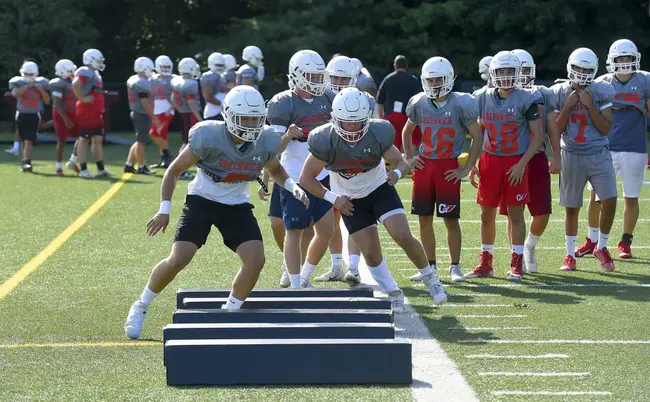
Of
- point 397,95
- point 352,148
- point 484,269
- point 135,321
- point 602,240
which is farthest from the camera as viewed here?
point 397,95

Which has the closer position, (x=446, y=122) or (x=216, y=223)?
(x=216, y=223)

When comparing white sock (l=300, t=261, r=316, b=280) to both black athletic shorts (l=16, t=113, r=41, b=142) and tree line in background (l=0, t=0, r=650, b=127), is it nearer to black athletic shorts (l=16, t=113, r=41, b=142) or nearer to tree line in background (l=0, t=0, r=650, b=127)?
black athletic shorts (l=16, t=113, r=41, b=142)

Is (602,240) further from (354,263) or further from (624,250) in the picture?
(354,263)

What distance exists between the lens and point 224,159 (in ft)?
21.9

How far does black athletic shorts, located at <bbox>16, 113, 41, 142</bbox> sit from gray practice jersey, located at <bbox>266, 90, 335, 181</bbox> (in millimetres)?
10321

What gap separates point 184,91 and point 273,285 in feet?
28.0

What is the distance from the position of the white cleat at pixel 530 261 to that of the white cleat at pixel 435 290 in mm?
1794

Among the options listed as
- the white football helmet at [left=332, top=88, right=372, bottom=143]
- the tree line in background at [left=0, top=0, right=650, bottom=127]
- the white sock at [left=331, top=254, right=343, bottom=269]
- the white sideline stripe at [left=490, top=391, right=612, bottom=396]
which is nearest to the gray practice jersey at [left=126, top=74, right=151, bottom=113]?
the white sock at [left=331, top=254, right=343, bottom=269]

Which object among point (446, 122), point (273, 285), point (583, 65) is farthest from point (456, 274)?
point (583, 65)

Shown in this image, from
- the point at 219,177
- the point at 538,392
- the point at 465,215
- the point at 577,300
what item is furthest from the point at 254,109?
the point at 465,215

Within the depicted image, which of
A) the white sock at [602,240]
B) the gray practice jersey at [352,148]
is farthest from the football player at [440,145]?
the white sock at [602,240]

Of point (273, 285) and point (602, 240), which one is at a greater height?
point (602, 240)

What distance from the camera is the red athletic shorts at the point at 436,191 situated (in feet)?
28.4

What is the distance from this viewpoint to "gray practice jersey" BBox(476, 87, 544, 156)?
867 centimetres
